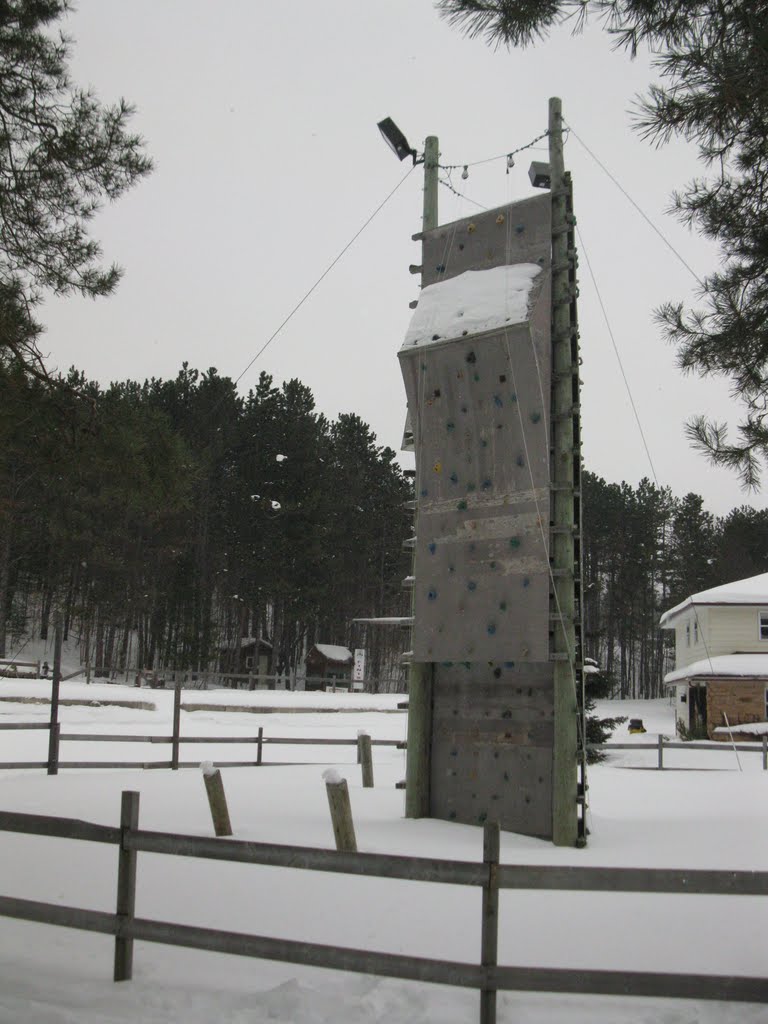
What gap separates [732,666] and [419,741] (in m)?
25.4

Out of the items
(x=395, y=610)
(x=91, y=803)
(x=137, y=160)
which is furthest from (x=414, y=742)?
(x=395, y=610)

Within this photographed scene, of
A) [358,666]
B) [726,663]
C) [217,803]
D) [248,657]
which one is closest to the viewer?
[217,803]

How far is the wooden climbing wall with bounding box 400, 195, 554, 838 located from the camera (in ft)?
32.7

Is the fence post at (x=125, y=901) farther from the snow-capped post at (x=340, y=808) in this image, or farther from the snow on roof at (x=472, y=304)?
the snow on roof at (x=472, y=304)

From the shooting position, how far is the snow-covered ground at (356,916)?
4785 mm

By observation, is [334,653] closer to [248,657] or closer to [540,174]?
[248,657]

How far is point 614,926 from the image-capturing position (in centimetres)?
620

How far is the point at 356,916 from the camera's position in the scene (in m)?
6.31

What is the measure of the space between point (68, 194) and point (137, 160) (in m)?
0.81

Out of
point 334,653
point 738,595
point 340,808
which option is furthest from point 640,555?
point 340,808

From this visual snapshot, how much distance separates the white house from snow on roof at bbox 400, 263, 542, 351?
22.8 m

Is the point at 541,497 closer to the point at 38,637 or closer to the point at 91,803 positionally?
the point at 91,803

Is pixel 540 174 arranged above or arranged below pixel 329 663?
above

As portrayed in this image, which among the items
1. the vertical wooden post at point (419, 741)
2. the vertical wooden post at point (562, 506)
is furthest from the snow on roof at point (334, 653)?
the vertical wooden post at point (562, 506)
